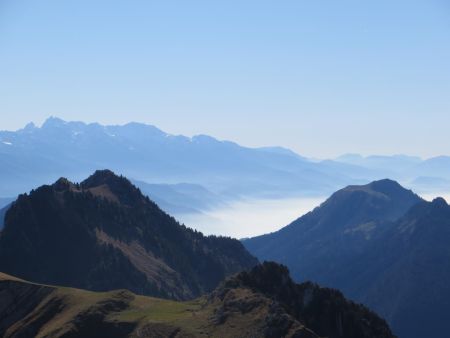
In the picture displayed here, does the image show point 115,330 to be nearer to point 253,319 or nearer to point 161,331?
point 161,331

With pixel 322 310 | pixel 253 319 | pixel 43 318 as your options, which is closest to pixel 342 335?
pixel 322 310

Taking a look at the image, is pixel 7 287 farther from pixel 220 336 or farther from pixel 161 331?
pixel 220 336

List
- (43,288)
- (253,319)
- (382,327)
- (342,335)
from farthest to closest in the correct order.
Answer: (43,288) < (382,327) < (342,335) < (253,319)

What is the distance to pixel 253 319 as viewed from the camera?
13188 centimetres

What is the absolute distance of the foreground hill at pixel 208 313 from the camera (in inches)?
5187

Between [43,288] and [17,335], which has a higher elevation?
[43,288]

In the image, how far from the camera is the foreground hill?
13175cm

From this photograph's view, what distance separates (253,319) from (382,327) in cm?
3294

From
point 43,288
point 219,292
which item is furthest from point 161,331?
point 43,288

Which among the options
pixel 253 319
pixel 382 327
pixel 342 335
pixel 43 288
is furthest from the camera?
pixel 43 288

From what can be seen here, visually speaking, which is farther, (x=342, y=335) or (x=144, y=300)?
(x=144, y=300)

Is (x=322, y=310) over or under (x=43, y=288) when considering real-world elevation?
under

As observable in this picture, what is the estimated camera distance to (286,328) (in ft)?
405

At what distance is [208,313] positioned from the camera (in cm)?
14288
